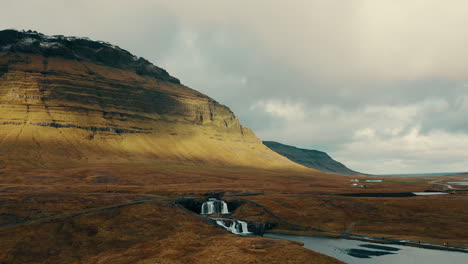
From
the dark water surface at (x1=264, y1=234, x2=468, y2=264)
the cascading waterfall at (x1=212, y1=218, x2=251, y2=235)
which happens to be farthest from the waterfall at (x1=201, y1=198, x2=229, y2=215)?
the dark water surface at (x1=264, y1=234, x2=468, y2=264)

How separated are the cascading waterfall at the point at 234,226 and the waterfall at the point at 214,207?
18174mm

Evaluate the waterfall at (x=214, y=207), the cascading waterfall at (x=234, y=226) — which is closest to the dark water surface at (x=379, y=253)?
the cascading waterfall at (x=234, y=226)

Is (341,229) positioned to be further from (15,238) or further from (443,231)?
(15,238)

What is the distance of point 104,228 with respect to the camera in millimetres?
91438

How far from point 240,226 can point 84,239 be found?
46878 millimetres

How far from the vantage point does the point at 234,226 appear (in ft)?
357

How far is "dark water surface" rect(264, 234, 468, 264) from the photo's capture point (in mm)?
75750

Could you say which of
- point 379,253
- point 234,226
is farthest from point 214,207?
point 379,253

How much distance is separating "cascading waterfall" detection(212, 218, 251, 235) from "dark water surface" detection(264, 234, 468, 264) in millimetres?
20425

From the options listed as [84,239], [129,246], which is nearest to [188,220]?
[129,246]

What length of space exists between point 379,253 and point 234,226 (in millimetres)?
44234

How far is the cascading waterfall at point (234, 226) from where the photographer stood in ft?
351

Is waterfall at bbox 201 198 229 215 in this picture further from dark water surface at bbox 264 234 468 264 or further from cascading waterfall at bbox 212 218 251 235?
dark water surface at bbox 264 234 468 264

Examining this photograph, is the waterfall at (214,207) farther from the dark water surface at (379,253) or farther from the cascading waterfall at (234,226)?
the dark water surface at (379,253)
